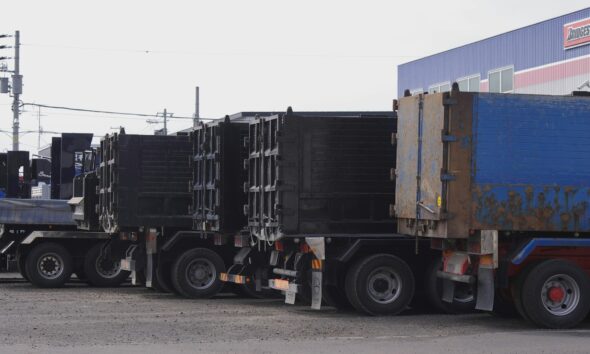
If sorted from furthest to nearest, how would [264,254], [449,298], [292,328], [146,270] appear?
1. [146,270]
2. [264,254]
3. [449,298]
4. [292,328]

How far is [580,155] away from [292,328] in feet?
14.9

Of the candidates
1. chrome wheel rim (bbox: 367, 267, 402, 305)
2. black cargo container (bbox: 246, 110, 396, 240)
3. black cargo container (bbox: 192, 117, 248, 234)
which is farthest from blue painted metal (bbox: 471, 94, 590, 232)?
black cargo container (bbox: 192, 117, 248, 234)

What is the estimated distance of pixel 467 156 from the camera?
598 inches

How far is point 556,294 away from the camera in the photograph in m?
15.3

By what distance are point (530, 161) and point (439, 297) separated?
2.91 m

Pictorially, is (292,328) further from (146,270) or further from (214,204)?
(146,270)

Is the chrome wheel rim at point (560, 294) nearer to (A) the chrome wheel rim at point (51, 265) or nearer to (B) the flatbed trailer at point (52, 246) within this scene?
(B) the flatbed trailer at point (52, 246)

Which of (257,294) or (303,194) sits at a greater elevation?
(303,194)

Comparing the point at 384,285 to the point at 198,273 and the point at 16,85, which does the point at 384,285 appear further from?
the point at 16,85

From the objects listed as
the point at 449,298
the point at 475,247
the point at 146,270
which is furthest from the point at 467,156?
the point at 146,270

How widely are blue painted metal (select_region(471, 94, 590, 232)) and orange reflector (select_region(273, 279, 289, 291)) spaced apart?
3.56 m

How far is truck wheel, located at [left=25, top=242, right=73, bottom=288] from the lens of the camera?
23.9m

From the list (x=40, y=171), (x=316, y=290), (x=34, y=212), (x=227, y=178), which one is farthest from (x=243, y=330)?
(x=40, y=171)

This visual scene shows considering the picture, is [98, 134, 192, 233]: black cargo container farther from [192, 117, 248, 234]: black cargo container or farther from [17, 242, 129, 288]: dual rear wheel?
[17, 242, 129, 288]: dual rear wheel
